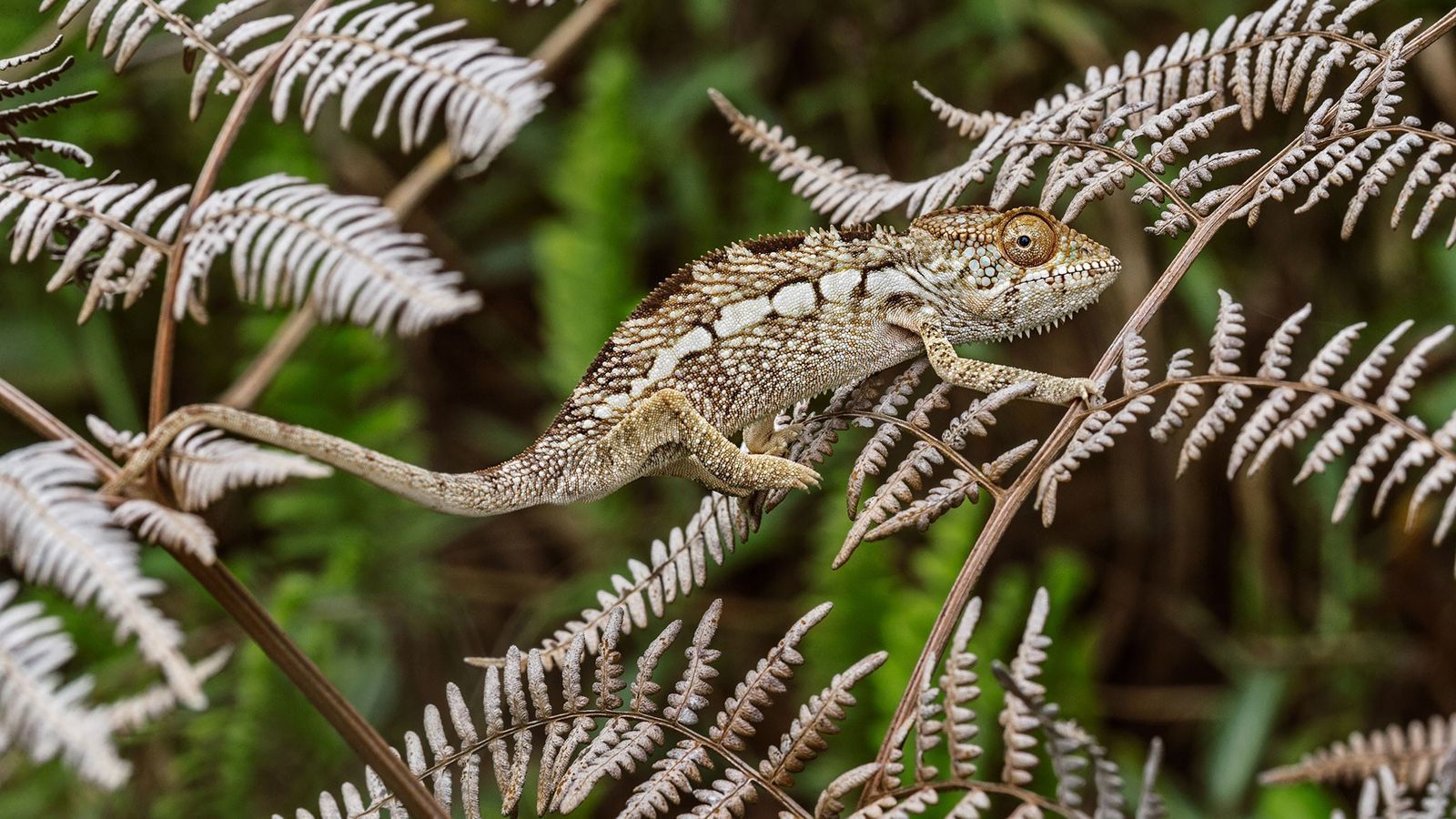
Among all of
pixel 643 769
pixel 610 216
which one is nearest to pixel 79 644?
pixel 643 769

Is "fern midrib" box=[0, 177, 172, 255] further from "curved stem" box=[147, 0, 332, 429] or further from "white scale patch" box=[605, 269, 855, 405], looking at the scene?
"white scale patch" box=[605, 269, 855, 405]

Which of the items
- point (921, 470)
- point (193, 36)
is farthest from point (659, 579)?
point (193, 36)

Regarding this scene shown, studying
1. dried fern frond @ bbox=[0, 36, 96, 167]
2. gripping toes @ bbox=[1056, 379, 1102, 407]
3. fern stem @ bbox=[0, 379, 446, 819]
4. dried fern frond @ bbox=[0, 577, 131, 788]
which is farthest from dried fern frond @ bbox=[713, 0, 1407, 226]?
dried fern frond @ bbox=[0, 577, 131, 788]

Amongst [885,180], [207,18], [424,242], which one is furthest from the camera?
[424,242]

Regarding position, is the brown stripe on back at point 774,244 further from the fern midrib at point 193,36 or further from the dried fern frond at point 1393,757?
the dried fern frond at point 1393,757

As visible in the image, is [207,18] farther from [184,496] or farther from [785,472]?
[785,472]

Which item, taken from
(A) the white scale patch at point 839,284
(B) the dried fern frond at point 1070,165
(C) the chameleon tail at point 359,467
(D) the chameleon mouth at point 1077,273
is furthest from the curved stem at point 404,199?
(D) the chameleon mouth at point 1077,273
